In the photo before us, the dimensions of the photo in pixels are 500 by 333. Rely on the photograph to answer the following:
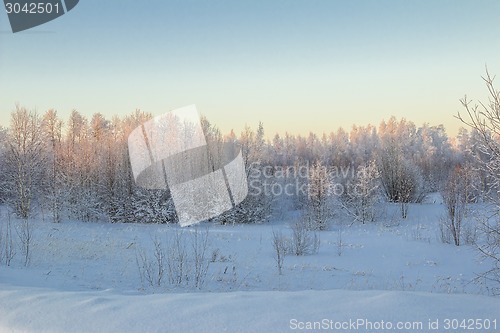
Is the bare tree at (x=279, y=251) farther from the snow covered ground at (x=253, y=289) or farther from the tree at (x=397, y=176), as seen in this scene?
the tree at (x=397, y=176)

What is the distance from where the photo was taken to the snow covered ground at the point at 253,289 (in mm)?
2791

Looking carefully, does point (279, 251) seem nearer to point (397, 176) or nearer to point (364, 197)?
point (364, 197)

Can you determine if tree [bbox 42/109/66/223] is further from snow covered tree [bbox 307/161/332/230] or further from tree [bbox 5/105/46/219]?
snow covered tree [bbox 307/161/332/230]

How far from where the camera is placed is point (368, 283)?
9664 millimetres

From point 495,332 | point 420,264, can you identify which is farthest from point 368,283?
point 495,332

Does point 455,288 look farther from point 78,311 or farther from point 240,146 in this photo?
point 240,146

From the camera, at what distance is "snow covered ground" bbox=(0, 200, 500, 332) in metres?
2.79

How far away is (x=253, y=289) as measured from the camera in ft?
29.5

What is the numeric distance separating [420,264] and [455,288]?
4.16 m

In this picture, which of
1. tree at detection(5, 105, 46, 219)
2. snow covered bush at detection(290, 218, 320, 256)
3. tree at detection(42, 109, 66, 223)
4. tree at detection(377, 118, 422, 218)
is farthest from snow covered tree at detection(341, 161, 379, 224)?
tree at detection(5, 105, 46, 219)

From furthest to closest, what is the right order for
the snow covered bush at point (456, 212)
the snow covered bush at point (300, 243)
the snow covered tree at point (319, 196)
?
1. the snow covered tree at point (319, 196)
2. the snow covered bush at point (456, 212)
3. the snow covered bush at point (300, 243)

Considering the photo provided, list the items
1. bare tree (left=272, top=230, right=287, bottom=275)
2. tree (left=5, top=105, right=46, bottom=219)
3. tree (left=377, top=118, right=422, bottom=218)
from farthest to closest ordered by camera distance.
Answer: tree (left=377, top=118, right=422, bottom=218) → tree (left=5, top=105, right=46, bottom=219) → bare tree (left=272, top=230, right=287, bottom=275)

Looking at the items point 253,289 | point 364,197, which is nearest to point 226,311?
point 253,289

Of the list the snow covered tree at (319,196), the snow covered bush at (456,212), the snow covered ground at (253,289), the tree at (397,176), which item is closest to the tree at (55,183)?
the snow covered ground at (253,289)
